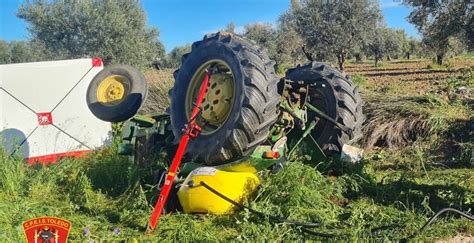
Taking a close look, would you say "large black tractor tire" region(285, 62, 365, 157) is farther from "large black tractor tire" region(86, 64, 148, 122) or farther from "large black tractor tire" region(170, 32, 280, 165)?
"large black tractor tire" region(86, 64, 148, 122)

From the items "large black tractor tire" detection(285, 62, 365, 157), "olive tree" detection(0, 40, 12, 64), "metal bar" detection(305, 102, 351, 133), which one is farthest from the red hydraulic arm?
"olive tree" detection(0, 40, 12, 64)

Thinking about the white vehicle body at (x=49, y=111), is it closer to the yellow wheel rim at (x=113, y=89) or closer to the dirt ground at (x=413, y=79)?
the yellow wheel rim at (x=113, y=89)

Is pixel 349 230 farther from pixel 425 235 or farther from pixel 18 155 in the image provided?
pixel 18 155

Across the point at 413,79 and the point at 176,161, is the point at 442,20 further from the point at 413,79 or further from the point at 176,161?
the point at 176,161

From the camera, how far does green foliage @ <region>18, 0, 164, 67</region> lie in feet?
75.2

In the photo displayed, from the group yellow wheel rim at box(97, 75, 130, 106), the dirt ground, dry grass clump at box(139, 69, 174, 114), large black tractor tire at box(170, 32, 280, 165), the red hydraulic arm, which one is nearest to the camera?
the red hydraulic arm

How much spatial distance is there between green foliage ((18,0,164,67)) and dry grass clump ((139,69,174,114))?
11.9 metres

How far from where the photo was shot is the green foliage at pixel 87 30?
2292 cm

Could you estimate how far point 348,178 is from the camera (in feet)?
16.6

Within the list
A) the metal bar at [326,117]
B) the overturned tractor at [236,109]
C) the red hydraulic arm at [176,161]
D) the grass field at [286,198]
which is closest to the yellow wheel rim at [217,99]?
the overturned tractor at [236,109]

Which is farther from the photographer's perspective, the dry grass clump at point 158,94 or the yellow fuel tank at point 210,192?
the dry grass clump at point 158,94

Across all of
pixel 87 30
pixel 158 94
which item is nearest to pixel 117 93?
pixel 158 94

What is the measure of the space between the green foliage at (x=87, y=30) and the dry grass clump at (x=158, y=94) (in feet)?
39.1

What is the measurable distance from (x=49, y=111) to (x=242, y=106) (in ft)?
17.2
